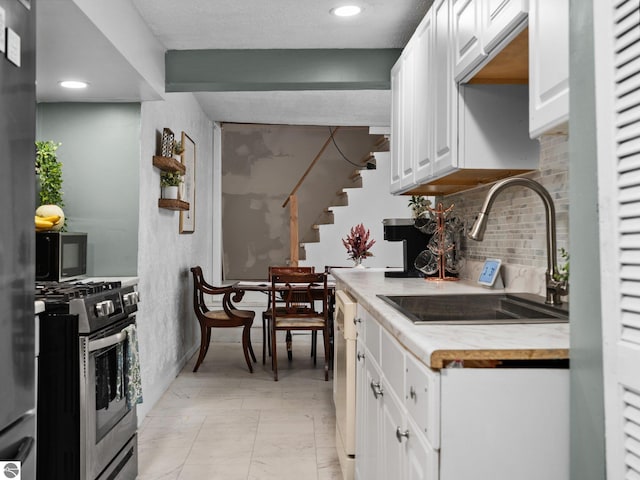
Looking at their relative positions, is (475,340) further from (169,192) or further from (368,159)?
(368,159)

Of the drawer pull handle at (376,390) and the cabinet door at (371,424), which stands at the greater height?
the drawer pull handle at (376,390)

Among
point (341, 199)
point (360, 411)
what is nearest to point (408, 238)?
point (360, 411)

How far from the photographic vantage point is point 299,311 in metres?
4.81

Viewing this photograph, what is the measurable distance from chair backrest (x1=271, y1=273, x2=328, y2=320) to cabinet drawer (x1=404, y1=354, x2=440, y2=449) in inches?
120

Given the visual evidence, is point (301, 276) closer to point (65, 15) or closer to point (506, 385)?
point (65, 15)

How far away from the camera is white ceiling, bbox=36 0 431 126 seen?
8.16 ft

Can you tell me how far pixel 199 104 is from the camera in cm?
Result: 532

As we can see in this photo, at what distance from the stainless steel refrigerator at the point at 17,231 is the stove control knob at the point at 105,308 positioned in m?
0.72

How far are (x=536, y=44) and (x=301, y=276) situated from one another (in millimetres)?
3185

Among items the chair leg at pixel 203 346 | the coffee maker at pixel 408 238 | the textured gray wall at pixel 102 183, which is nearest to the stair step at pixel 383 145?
the chair leg at pixel 203 346

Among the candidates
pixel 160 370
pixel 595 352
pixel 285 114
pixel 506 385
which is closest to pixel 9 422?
pixel 506 385

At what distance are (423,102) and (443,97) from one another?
0.36 meters

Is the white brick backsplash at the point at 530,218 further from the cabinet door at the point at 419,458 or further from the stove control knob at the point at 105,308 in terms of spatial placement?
the stove control knob at the point at 105,308

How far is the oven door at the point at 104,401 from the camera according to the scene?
223 cm
